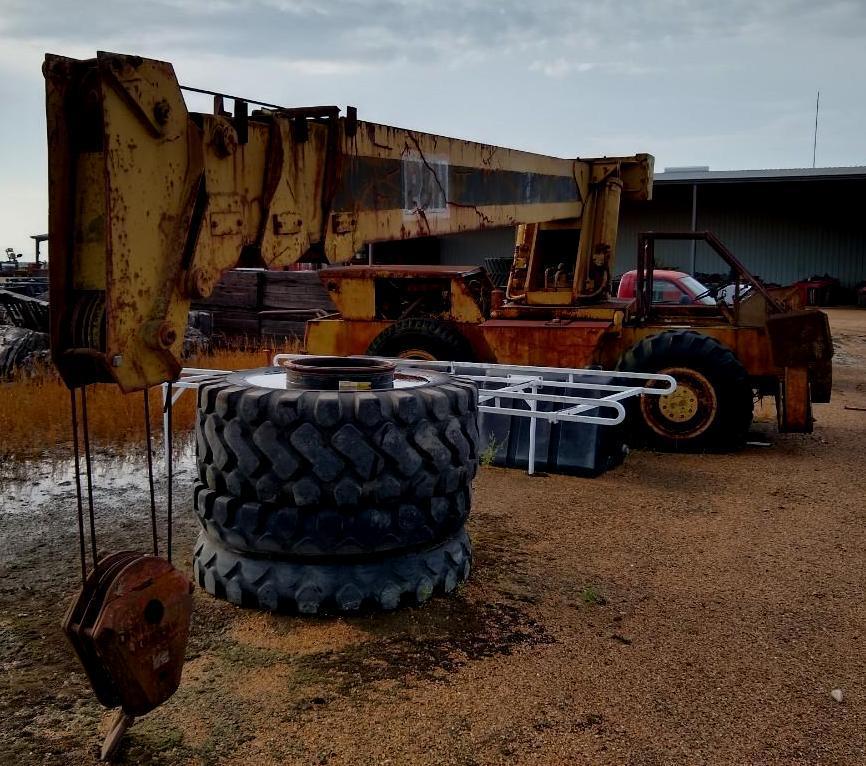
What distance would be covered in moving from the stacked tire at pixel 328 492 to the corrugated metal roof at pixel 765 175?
24.8m

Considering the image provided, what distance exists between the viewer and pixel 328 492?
369cm

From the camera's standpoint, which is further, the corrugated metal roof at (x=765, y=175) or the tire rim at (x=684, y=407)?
the corrugated metal roof at (x=765, y=175)

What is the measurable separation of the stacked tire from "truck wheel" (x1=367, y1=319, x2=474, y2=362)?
4332mm

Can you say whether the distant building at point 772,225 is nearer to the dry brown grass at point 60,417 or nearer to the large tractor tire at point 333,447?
the dry brown grass at point 60,417

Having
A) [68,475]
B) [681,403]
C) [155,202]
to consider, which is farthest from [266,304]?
[155,202]

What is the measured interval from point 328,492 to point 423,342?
480 cm

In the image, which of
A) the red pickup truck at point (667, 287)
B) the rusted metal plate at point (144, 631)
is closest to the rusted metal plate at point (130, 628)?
the rusted metal plate at point (144, 631)

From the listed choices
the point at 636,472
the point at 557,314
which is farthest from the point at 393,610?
the point at 557,314

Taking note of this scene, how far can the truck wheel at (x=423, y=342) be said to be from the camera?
8.32 metres

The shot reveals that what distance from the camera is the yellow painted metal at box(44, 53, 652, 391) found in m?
2.52

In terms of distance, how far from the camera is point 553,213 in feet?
24.5

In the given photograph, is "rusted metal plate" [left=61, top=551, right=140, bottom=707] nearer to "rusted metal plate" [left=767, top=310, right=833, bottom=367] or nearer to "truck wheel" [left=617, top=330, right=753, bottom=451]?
"truck wheel" [left=617, top=330, right=753, bottom=451]

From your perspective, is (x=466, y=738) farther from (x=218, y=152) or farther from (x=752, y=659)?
(x=218, y=152)

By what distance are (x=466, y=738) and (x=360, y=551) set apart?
3.50ft
